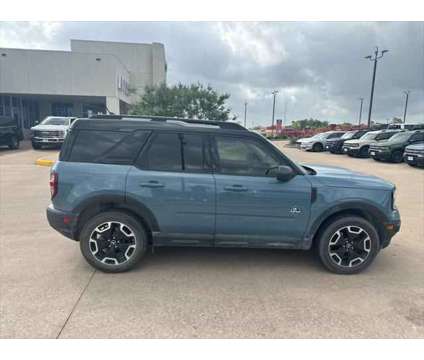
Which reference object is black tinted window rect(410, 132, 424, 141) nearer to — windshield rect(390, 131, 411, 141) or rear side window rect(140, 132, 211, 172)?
windshield rect(390, 131, 411, 141)

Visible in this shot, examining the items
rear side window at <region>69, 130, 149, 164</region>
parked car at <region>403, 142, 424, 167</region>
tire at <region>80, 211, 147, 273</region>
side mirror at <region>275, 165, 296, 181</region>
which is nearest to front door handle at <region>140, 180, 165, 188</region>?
rear side window at <region>69, 130, 149, 164</region>

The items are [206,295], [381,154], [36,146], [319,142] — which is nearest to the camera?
[206,295]

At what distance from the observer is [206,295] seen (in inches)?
120

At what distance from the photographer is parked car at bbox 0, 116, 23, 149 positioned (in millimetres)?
16281

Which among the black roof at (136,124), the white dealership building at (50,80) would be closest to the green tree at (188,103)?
the white dealership building at (50,80)

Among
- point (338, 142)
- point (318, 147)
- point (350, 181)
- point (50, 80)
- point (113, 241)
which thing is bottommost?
point (113, 241)

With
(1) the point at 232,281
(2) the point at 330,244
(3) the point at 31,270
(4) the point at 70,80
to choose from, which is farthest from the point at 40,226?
(4) the point at 70,80

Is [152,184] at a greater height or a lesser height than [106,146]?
lesser

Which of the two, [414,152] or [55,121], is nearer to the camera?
[414,152]

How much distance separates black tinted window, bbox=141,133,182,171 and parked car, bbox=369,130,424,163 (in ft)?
51.6

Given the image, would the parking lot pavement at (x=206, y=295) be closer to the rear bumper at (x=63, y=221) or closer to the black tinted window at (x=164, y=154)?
the rear bumper at (x=63, y=221)

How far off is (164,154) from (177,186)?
414mm

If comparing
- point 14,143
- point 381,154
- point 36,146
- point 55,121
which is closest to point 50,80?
point 55,121

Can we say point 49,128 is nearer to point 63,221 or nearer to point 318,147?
point 63,221
